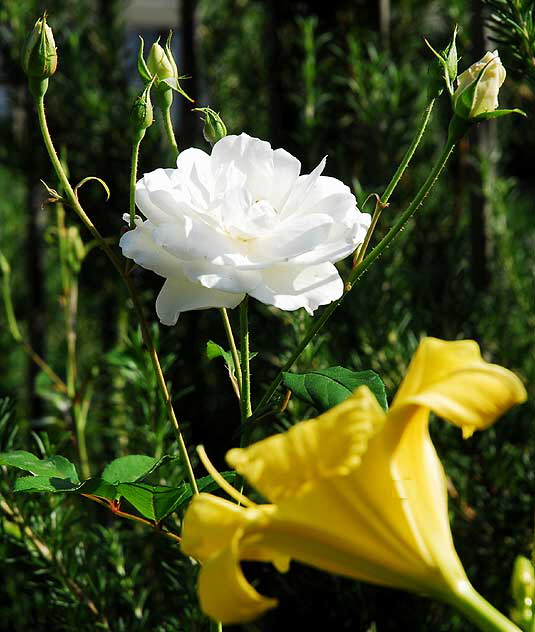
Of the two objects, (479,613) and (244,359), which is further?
(244,359)

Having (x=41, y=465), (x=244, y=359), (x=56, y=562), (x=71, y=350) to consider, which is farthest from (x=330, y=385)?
(x=71, y=350)

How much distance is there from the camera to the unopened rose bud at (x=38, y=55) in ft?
1.19

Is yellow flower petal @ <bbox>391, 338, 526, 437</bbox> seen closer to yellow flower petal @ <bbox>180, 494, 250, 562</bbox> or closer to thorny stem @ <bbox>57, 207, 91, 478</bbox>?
yellow flower petal @ <bbox>180, 494, 250, 562</bbox>

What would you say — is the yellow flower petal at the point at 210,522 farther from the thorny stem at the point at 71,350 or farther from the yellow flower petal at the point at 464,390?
the thorny stem at the point at 71,350

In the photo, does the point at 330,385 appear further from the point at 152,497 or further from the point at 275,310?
the point at 275,310

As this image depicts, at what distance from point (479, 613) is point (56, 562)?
0.36 meters

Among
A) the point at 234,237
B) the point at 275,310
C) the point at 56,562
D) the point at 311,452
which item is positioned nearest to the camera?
the point at 311,452

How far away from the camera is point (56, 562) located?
1.80 ft

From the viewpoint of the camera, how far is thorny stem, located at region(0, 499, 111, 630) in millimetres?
536

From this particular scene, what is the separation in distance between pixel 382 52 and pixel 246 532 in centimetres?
67

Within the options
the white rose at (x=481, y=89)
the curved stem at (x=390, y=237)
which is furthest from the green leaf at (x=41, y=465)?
the white rose at (x=481, y=89)

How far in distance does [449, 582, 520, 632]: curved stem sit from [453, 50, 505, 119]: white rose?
0.19 m

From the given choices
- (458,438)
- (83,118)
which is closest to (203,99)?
(83,118)

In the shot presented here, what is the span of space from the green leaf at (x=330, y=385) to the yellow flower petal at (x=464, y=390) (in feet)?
0.20
